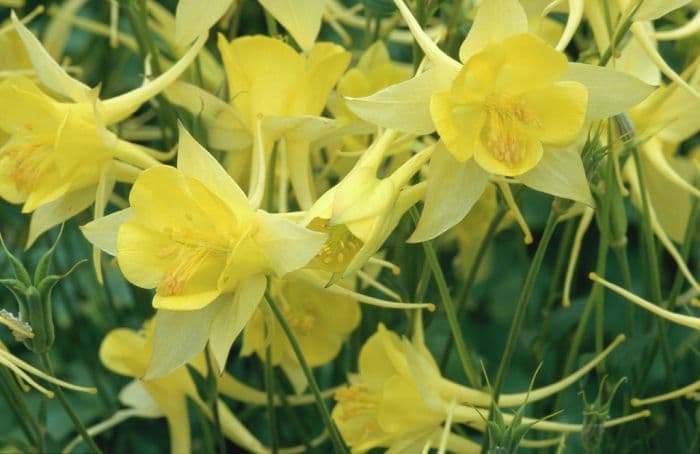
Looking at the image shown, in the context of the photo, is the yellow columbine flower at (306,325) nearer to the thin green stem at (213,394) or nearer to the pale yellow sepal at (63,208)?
the thin green stem at (213,394)

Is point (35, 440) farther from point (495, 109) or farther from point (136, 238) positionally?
point (495, 109)

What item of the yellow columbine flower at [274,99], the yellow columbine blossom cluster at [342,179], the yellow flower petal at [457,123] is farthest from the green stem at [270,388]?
the yellow flower petal at [457,123]

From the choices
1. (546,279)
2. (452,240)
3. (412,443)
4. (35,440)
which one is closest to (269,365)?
(412,443)

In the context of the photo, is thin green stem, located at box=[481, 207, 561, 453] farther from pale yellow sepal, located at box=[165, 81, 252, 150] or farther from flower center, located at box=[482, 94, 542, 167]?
pale yellow sepal, located at box=[165, 81, 252, 150]

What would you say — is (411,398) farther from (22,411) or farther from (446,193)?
(22,411)

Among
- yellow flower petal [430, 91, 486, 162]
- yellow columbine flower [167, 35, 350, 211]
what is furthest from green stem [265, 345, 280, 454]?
yellow flower petal [430, 91, 486, 162]

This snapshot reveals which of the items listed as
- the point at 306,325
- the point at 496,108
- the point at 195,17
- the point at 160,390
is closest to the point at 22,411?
the point at 160,390
